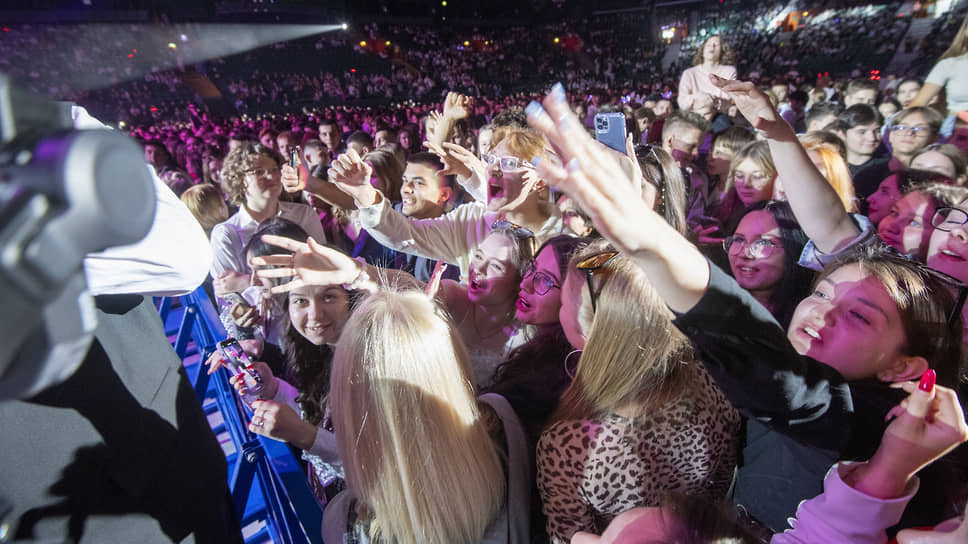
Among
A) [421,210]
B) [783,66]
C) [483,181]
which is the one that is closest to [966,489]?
[483,181]

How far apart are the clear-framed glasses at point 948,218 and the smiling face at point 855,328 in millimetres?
650

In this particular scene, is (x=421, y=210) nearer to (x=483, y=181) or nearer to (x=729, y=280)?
(x=483, y=181)

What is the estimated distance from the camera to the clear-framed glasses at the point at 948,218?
1.48m

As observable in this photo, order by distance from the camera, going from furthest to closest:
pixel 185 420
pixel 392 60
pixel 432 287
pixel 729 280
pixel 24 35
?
pixel 392 60 < pixel 24 35 < pixel 432 287 < pixel 185 420 < pixel 729 280

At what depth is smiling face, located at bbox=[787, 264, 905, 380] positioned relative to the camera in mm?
1100

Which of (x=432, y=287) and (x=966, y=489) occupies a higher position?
(x=432, y=287)

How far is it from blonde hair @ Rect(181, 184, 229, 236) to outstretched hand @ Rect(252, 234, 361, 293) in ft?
7.16

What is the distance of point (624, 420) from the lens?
111 cm

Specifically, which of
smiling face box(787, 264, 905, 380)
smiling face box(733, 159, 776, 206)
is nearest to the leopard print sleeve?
smiling face box(787, 264, 905, 380)

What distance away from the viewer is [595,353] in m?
1.18

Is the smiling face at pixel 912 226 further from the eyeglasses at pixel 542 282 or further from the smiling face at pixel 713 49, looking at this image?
the smiling face at pixel 713 49

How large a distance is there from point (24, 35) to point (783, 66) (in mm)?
26173

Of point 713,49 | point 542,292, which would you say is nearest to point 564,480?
point 542,292

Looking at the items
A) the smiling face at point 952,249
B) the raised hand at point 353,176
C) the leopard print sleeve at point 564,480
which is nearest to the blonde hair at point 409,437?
the leopard print sleeve at point 564,480
